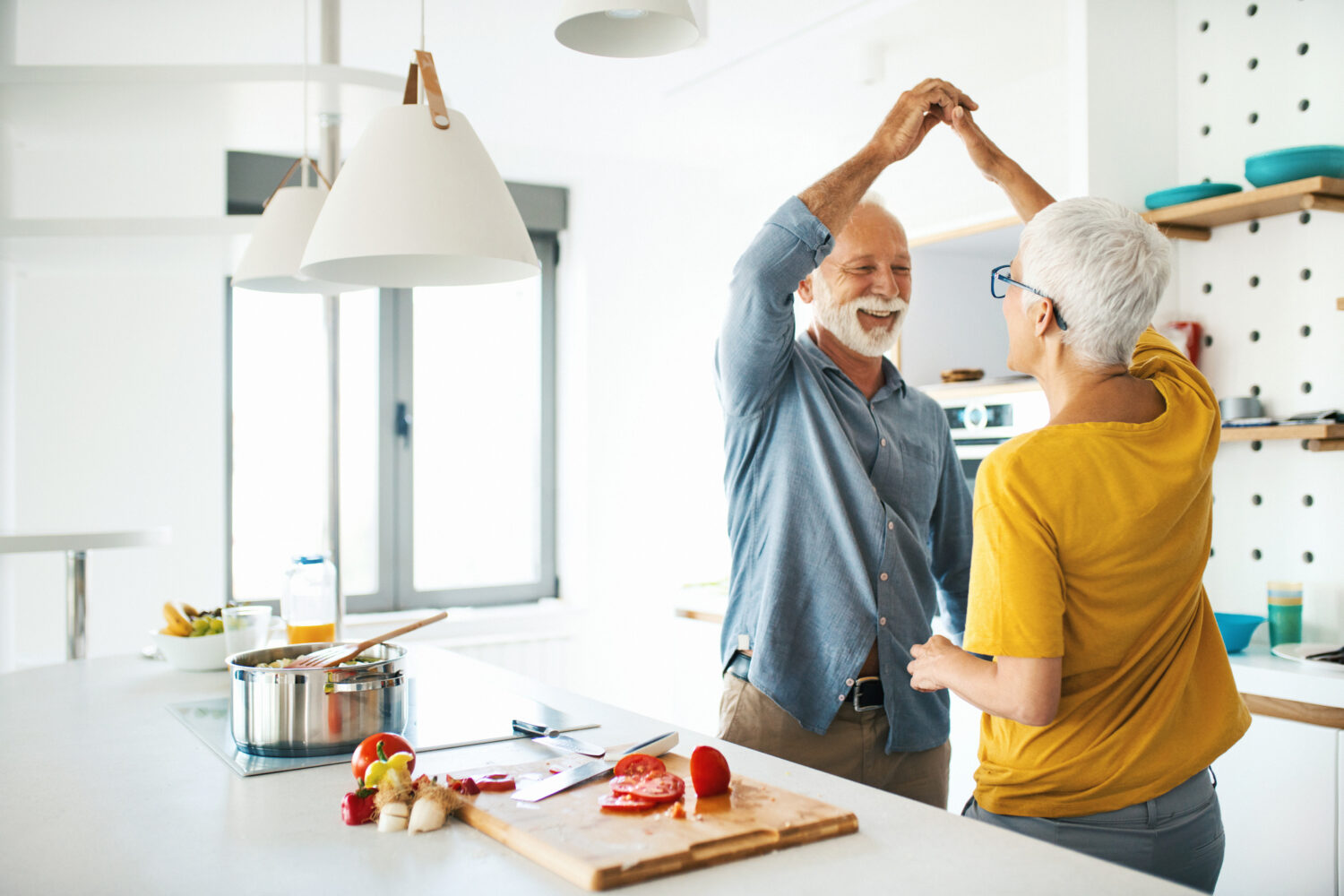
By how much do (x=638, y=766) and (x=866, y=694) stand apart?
619mm

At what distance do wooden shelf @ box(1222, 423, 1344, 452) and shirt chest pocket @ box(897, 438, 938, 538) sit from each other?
36.4 inches

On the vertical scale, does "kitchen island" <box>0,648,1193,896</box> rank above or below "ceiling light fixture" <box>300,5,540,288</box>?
below

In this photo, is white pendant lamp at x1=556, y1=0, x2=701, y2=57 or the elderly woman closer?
the elderly woman

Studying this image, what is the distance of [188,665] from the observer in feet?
6.83

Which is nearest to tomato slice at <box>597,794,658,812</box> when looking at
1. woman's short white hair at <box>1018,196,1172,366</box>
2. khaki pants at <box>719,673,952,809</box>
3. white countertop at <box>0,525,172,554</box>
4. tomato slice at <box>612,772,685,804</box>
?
tomato slice at <box>612,772,685,804</box>

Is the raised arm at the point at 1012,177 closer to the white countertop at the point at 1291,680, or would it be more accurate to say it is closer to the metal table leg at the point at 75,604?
the white countertop at the point at 1291,680

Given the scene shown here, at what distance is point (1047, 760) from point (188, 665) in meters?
1.62

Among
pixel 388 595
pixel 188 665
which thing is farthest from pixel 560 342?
pixel 188 665

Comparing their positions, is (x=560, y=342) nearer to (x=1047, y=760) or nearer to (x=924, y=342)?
(x=924, y=342)

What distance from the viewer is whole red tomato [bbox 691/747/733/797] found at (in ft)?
3.73

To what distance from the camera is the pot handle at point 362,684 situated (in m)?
1.40

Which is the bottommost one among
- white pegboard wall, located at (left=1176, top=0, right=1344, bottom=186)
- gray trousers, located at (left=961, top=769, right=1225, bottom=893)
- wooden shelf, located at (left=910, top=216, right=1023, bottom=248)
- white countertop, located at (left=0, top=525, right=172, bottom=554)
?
gray trousers, located at (left=961, top=769, right=1225, bottom=893)

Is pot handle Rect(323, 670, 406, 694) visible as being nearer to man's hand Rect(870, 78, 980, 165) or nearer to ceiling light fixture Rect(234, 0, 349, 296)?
ceiling light fixture Rect(234, 0, 349, 296)

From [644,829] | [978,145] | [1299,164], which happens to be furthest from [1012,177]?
[644,829]
